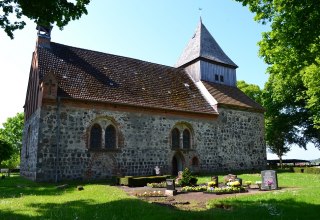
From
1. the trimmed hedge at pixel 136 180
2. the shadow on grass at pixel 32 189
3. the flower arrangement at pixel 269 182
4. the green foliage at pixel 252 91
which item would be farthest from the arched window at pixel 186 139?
the green foliage at pixel 252 91

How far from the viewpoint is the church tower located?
2911cm

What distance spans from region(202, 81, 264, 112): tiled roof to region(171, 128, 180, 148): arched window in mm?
4884

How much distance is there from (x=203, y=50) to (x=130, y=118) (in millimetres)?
12431

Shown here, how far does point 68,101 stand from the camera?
63.5 ft

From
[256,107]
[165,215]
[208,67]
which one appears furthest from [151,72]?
[165,215]

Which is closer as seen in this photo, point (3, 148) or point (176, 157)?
point (176, 157)

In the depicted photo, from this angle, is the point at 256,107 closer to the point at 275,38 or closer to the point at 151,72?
the point at 151,72

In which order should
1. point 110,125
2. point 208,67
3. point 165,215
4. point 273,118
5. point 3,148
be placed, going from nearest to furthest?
1. point 165,215
2. point 110,125
3. point 208,67
4. point 3,148
5. point 273,118

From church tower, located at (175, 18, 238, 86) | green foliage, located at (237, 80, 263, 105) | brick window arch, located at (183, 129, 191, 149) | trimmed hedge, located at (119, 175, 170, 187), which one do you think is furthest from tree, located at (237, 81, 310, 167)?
trimmed hedge, located at (119, 175, 170, 187)

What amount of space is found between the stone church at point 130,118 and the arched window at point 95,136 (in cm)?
7

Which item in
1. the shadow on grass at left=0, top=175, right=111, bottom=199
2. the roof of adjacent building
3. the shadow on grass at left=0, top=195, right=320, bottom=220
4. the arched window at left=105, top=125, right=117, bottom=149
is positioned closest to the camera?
the shadow on grass at left=0, top=195, right=320, bottom=220

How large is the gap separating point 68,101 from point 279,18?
13.3 m

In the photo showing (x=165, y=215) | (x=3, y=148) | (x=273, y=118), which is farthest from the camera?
(x=273, y=118)

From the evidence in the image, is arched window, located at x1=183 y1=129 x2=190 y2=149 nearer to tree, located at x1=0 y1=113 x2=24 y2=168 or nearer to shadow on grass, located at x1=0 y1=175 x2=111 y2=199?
shadow on grass, located at x1=0 y1=175 x2=111 y2=199
